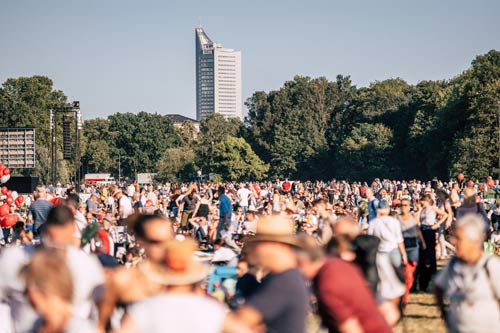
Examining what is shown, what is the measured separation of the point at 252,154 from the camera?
10238cm

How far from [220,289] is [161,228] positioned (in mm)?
5749

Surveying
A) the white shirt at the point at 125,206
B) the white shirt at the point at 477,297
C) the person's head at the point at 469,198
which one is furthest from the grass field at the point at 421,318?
the white shirt at the point at 125,206

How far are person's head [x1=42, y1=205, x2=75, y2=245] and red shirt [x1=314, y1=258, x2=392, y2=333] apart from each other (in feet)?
5.90

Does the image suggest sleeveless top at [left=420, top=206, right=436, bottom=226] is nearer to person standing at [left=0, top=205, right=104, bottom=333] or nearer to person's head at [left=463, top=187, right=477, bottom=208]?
person's head at [left=463, top=187, right=477, bottom=208]

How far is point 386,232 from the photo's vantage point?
11.1 metres

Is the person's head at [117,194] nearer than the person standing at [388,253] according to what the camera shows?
No

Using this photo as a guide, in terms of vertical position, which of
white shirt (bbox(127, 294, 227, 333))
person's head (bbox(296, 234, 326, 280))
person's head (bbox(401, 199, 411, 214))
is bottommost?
person's head (bbox(401, 199, 411, 214))

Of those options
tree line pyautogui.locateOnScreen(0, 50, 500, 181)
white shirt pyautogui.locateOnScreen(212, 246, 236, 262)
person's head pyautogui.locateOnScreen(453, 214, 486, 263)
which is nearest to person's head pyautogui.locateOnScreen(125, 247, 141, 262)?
Result: white shirt pyautogui.locateOnScreen(212, 246, 236, 262)

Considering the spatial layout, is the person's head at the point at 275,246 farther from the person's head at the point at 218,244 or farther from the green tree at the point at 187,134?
the green tree at the point at 187,134

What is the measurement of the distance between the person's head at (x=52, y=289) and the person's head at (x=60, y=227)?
185 cm

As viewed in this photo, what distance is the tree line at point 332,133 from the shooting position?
66562mm

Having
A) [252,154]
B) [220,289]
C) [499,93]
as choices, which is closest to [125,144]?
[252,154]

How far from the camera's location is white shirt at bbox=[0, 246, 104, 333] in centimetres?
531

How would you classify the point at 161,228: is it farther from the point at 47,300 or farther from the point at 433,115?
the point at 433,115
